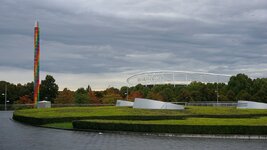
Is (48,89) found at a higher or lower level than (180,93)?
higher

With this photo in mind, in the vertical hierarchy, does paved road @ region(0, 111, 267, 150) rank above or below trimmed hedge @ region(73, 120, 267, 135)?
below

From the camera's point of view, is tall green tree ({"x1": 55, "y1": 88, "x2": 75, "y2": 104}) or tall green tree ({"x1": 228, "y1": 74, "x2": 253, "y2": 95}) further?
tall green tree ({"x1": 228, "y1": 74, "x2": 253, "y2": 95})

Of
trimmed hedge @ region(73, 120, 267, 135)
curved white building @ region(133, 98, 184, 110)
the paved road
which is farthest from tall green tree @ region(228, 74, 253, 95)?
the paved road

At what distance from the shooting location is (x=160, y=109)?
3994 centimetres

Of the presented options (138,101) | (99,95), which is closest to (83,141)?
(138,101)

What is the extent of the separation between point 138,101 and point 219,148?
24.5 metres

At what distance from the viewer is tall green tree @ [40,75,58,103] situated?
102m

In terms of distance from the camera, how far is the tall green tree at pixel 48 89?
335 feet

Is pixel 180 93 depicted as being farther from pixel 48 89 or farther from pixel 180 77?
pixel 180 77

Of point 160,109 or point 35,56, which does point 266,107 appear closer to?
point 160,109

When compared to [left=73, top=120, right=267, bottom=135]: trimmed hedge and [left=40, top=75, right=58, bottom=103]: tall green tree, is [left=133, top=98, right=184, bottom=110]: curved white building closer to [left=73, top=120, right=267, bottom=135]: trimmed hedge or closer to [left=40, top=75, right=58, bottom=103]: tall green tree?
[left=73, top=120, right=267, bottom=135]: trimmed hedge

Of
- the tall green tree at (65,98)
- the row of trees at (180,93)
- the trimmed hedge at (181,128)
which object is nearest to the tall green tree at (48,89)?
the row of trees at (180,93)

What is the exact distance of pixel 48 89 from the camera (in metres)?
103

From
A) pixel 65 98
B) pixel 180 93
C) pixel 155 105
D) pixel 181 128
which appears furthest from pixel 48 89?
pixel 181 128
